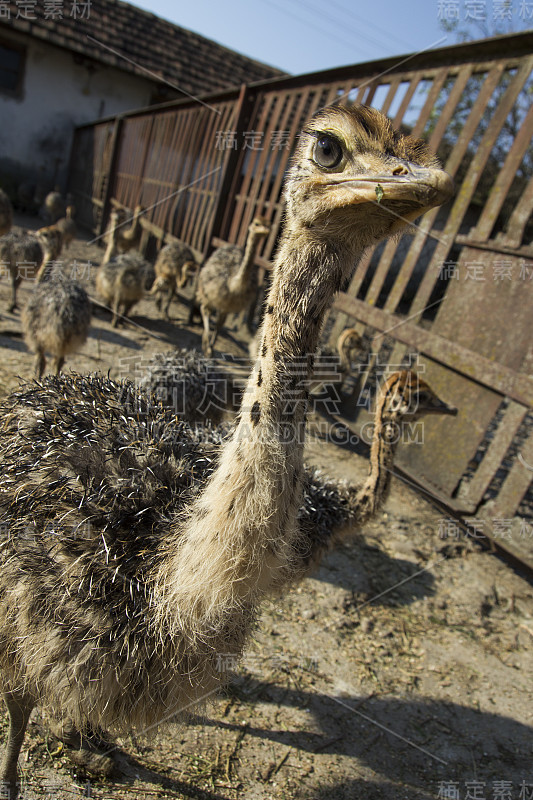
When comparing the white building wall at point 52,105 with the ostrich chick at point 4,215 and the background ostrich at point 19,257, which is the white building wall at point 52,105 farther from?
the background ostrich at point 19,257

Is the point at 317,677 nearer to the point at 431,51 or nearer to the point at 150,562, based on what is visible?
the point at 150,562

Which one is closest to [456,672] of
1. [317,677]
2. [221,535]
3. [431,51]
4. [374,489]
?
[317,677]

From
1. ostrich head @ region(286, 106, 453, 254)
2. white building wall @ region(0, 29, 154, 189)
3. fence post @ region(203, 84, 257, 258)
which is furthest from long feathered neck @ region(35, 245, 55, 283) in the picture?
white building wall @ region(0, 29, 154, 189)

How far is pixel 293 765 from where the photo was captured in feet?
9.32

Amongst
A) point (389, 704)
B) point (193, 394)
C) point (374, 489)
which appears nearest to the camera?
point (389, 704)

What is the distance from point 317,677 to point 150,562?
1.81 metres

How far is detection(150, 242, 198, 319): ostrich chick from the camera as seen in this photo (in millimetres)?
9648

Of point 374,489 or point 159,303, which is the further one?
point 159,303

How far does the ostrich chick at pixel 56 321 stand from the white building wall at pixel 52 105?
49.6ft

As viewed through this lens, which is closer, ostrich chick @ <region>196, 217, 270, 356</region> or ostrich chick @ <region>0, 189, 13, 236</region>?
ostrich chick @ <region>196, 217, 270, 356</region>

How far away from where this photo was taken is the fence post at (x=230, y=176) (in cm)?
888

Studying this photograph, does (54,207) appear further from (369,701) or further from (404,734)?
(404,734)

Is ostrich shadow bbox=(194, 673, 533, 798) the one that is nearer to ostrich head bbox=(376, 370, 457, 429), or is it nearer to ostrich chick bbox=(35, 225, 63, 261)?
ostrich head bbox=(376, 370, 457, 429)

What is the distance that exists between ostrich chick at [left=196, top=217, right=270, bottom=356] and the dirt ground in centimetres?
439
